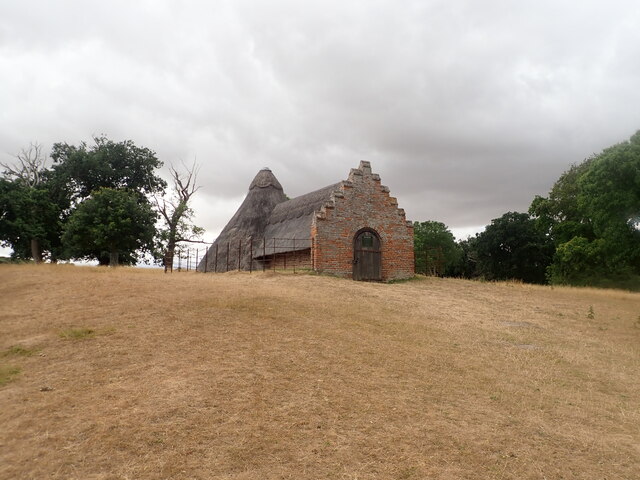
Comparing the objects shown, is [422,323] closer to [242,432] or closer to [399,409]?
[399,409]

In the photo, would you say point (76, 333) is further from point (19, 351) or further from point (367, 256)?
point (367, 256)

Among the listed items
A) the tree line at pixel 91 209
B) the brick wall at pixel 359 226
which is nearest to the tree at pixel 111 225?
the tree line at pixel 91 209

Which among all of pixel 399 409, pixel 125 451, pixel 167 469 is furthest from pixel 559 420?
pixel 125 451

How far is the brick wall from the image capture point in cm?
2369

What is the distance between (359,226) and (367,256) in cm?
167

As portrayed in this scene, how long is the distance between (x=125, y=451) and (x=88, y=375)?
2.90 metres

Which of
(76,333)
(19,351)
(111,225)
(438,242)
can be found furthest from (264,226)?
(438,242)

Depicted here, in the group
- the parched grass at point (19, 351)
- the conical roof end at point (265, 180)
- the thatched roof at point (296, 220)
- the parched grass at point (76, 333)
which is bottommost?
the parched grass at point (19, 351)

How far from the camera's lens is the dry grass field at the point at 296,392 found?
5.57 metres

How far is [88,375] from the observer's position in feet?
25.9

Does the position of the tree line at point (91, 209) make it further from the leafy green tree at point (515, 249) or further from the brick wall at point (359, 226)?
the leafy green tree at point (515, 249)

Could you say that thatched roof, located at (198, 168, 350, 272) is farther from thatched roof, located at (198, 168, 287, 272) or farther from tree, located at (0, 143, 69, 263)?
tree, located at (0, 143, 69, 263)

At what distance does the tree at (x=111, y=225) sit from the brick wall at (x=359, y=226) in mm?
17410

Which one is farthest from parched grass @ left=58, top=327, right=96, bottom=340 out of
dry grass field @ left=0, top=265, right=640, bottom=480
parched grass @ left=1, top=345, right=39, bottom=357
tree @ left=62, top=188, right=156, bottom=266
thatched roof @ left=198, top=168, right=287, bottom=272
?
tree @ left=62, top=188, right=156, bottom=266
